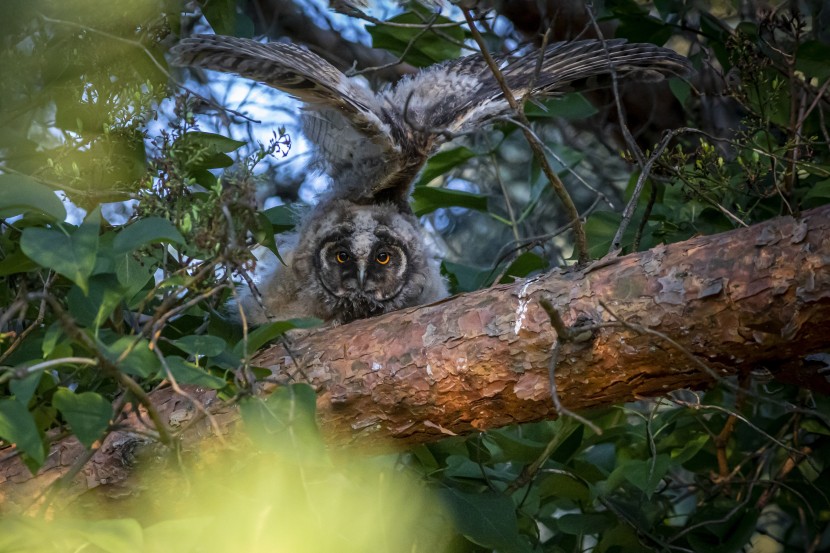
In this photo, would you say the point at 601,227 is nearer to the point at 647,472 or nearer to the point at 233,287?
the point at 647,472

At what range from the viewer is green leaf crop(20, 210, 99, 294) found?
1339 mm

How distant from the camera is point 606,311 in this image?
1.78 metres

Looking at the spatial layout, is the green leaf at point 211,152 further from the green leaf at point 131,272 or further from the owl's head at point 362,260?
the owl's head at point 362,260

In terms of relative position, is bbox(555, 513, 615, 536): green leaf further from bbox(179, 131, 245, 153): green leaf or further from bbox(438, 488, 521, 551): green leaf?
bbox(179, 131, 245, 153): green leaf

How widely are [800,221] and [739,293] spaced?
0.57 ft

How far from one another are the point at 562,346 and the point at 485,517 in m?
0.48

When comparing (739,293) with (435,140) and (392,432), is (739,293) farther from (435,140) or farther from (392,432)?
(435,140)

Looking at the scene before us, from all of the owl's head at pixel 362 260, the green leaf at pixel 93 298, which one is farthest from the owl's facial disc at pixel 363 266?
the green leaf at pixel 93 298

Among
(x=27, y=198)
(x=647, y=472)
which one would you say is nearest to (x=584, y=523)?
(x=647, y=472)

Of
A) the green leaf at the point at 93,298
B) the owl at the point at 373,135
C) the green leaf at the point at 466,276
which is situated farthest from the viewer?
the green leaf at the point at 466,276

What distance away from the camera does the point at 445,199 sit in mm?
3053

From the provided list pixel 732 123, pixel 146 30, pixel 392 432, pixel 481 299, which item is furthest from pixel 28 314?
pixel 732 123

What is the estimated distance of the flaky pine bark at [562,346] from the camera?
1.62m

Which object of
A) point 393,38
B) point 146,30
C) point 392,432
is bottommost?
point 392,432
